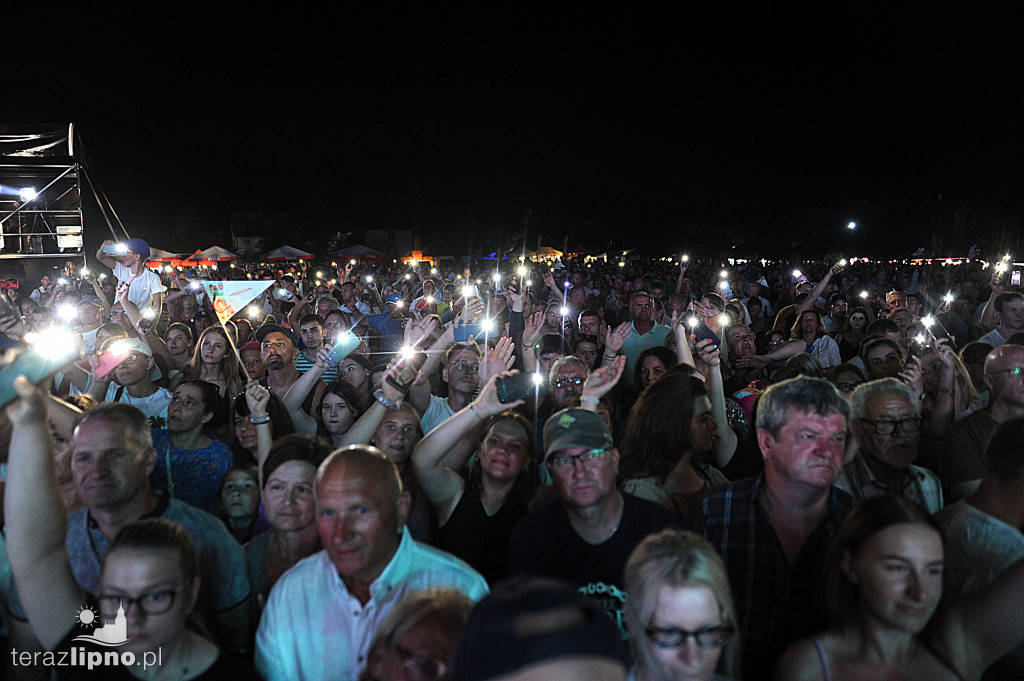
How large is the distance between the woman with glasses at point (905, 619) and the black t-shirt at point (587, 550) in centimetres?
68

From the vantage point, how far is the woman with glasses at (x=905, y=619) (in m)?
1.89

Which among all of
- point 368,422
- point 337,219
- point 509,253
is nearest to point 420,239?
point 337,219

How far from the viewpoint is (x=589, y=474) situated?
255 cm

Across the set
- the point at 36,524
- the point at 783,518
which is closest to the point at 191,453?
the point at 36,524

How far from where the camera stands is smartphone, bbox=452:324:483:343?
6.85 metres

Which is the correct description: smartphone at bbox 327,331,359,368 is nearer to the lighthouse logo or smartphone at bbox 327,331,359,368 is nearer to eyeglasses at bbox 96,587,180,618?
the lighthouse logo

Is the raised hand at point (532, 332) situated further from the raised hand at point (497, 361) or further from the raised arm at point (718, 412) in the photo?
the raised arm at point (718, 412)

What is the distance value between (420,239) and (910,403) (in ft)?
213

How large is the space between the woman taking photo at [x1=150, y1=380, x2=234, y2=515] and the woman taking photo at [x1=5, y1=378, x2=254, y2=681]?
1.49 metres

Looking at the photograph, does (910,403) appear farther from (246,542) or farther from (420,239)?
(420,239)

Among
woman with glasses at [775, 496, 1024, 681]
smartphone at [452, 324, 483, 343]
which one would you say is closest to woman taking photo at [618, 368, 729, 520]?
woman with glasses at [775, 496, 1024, 681]

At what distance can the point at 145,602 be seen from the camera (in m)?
1.98

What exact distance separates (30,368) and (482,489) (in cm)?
196

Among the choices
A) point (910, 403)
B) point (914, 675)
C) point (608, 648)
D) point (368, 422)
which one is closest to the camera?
point (608, 648)
